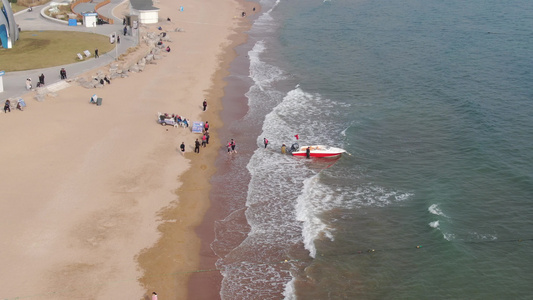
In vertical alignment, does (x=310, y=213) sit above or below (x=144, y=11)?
below

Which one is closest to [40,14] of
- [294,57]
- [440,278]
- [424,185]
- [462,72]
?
[294,57]

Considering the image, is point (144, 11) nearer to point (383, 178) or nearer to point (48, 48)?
point (48, 48)

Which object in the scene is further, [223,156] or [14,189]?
[223,156]

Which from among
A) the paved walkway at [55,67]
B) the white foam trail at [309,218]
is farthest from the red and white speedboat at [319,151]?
the paved walkway at [55,67]

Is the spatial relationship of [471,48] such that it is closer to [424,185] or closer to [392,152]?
[392,152]

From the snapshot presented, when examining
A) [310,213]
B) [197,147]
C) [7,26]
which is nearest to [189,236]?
[310,213]

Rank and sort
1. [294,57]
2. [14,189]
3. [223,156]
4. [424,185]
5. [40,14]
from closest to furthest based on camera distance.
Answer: [14,189] < [424,185] < [223,156] < [294,57] < [40,14]
